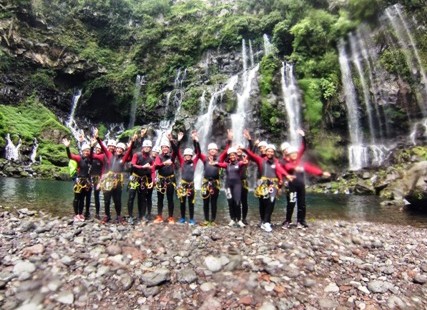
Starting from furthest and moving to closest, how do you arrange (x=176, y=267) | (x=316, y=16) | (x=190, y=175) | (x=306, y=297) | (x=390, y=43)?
(x=316, y=16) < (x=390, y=43) < (x=190, y=175) < (x=176, y=267) < (x=306, y=297)

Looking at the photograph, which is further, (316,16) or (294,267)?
(316,16)

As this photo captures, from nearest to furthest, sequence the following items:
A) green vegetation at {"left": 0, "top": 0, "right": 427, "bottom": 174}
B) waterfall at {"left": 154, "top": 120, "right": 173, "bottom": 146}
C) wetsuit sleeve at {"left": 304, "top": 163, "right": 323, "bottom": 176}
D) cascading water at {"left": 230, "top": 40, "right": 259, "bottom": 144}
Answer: wetsuit sleeve at {"left": 304, "top": 163, "right": 323, "bottom": 176}
cascading water at {"left": 230, "top": 40, "right": 259, "bottom": 144}
green vegetation at {"left": 0, "top": 0, "right": 427, "bottom": 174}
waterfall at {"left": 154, "top": 120, "right": 173, "bottom": 146}

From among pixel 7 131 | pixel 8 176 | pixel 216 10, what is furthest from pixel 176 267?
pixel 216 10

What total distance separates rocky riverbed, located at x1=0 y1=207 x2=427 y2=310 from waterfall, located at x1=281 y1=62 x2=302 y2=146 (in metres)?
22.6

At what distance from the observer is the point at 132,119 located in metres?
42.3

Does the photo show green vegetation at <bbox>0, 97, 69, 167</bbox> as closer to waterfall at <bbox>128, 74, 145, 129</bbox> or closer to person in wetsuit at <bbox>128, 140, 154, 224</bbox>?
waterfall at <bbox>128, 74, 145, 129</bbox>

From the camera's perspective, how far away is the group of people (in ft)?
28.4

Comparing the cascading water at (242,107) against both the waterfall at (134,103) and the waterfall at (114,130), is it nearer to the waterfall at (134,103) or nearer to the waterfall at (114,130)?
the waterfall at (134,103)

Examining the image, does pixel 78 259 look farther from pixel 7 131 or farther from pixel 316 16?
pixel 316 16

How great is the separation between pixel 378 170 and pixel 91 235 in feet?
82.5

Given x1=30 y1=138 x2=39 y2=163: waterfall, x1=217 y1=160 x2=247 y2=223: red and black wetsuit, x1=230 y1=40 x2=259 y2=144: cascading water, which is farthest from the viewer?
x1=30 y1=138 x2=39 y2=163: waterfall

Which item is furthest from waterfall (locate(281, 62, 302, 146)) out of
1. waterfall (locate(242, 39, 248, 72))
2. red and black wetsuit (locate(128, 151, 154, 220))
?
red and black wetsuit (locate(128, 151, 154, 220))

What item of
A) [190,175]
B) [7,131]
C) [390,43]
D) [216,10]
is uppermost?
[216,10]

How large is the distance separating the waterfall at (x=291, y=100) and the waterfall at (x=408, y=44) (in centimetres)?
997
